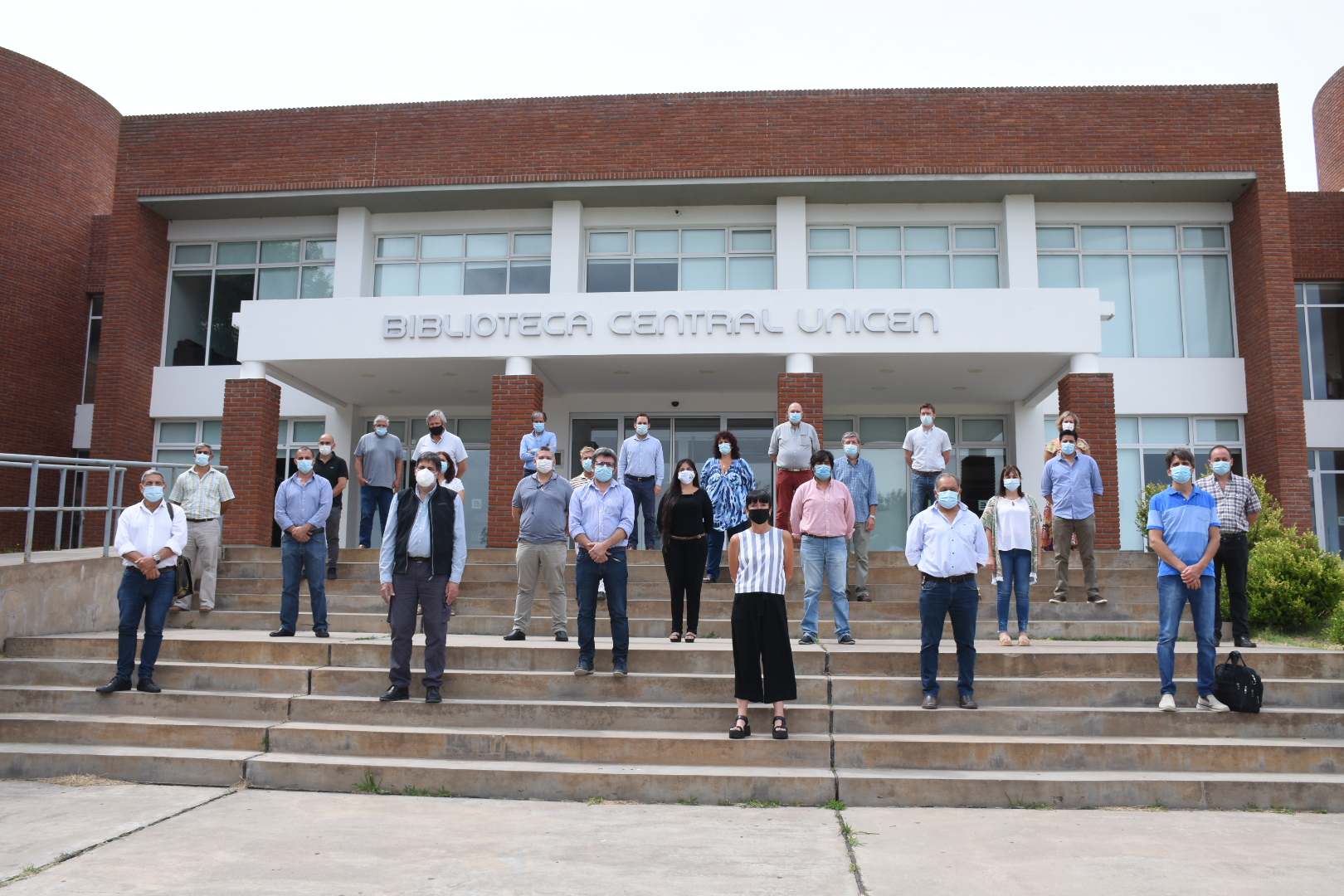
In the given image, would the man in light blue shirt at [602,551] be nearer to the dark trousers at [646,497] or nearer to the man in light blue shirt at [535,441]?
the dark trousers at [646,497]

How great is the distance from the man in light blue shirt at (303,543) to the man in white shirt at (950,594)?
534 cm

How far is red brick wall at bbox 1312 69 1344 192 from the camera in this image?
74.0 feet

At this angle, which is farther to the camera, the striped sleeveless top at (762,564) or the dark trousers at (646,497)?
the dark trousers at (646,497)

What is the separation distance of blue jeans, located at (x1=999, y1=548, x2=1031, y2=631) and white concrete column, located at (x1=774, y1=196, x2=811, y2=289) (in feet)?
29.7

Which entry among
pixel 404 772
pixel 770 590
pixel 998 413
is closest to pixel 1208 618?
pixel 770 590

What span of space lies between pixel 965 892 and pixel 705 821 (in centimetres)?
170

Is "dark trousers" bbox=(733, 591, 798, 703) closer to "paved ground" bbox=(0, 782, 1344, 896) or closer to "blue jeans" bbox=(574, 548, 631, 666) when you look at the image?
"paved ground" bbox=(0, 782, 1344, 896)

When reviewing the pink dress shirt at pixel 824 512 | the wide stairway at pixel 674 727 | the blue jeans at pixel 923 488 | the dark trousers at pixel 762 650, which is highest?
the blue jeans at pixel 923 488

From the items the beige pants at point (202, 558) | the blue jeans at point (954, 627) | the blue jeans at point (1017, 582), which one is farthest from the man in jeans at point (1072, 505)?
the beige pants at point (202, 558)

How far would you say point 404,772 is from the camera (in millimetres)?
6234

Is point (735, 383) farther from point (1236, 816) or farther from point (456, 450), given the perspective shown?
point (1236, 816)

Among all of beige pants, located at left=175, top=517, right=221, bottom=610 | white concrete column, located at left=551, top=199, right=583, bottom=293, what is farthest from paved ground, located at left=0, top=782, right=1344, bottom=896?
white concrete column, located at left=551, top=199, right=583, bottom=293

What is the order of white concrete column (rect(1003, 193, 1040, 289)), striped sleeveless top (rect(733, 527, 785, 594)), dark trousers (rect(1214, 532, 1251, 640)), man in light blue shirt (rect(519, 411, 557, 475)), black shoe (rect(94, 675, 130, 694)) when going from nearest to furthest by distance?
striped sleeveless top (rect(733, 527, 785, 594)), black shoe (rect(94, 675, 130, 694)), dark trousers (rect(1214, 532, 1251, 640)), man in light blue shirt (rect(519, 411, 557, 475)), white concrete column (rect(1003, 193, 1040, 289))

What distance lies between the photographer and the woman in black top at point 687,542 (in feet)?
Answer: 27.5
